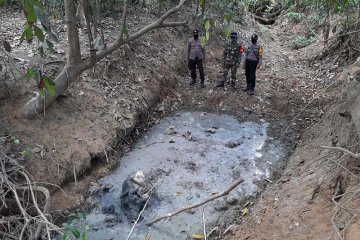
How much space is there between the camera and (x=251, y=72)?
345 inches

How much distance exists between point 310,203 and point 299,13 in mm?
12412

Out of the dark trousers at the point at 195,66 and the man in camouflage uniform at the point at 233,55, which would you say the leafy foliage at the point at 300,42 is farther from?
the dark trousers at the point at 195,66

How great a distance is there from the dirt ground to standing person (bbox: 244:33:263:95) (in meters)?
0.31

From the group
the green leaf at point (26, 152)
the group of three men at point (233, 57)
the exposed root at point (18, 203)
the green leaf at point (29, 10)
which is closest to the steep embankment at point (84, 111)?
the green leaf at point (26, 152)

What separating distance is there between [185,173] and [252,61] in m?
3.60

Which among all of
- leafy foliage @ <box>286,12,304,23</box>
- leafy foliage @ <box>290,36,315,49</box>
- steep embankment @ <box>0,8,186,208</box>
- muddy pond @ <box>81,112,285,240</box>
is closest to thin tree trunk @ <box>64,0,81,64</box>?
steep embankment @ <box>0,8,186,208</box>

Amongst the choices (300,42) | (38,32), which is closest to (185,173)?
(38,32)

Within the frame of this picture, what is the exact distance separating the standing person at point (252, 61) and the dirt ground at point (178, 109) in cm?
31

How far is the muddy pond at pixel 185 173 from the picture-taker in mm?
5273

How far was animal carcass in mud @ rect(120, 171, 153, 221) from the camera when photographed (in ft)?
17.8

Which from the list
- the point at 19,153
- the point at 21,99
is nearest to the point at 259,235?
the point at 19,153

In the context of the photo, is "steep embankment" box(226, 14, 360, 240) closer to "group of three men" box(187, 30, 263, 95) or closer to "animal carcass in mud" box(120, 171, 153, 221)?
"animal carcass in mud" box(120, 171, 153, 221)

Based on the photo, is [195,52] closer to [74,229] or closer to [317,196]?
[317,196]

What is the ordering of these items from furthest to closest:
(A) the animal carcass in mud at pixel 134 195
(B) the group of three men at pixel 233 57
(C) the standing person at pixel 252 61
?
1. (B) the group of three men at pixel 233 57
2. (C) the standing person at pixel 252 61
3. (A) the animal carcass in mud at pixel 134 195
